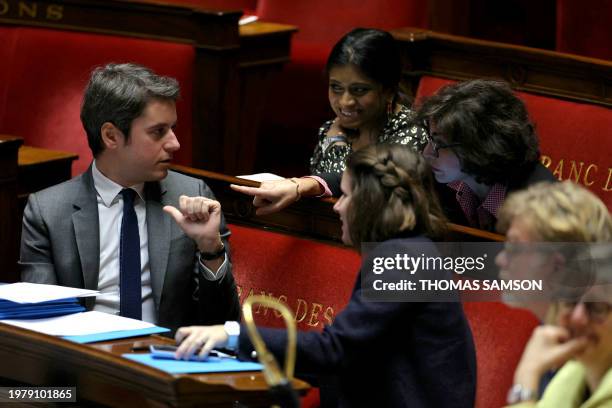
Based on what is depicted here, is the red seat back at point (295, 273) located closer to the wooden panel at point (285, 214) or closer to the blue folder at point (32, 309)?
the wooden panel at point (285, 214)

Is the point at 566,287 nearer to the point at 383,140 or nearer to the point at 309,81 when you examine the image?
the point at 383,140

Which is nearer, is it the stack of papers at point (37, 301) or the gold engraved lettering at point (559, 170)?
the stack of papers at point (37, 301)

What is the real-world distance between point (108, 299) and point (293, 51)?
3.84 ft

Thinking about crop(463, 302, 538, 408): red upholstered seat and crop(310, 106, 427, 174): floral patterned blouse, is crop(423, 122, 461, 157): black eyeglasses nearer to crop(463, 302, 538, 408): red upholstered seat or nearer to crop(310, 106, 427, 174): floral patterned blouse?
crop(310, 106, 427, 174): floral patterned blouse

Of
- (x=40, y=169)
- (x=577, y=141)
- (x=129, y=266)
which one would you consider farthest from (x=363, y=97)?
(x=40, y=169)

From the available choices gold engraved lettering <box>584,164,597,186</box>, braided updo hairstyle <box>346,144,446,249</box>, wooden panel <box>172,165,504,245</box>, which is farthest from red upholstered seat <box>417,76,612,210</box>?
braided updo hairstyle <box>346,144,446,249</box>

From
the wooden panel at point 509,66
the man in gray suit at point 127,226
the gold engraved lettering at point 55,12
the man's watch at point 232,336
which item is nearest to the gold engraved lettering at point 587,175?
the wooden panel at point 509,66

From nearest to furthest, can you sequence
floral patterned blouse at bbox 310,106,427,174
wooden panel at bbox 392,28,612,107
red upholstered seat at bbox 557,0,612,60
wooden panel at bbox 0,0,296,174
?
1. floral patterned blouse at bbox 310,106,427,174
2. wooden panel at bbox 392,28,612,107
3. wooden panel at bbox 0,0,296,174
4. red upholstered seat at bbox 557,0,612,60

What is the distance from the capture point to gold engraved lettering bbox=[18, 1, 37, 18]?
238 centimetres

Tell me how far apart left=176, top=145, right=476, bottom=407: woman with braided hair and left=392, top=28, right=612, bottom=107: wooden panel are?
0.80m

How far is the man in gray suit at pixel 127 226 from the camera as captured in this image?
1.50 meters

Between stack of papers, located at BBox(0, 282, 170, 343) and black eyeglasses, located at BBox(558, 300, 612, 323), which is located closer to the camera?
black eyeglasses, located at BBox(558, 300, 612, 323)

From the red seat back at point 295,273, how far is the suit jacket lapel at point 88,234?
23 cm

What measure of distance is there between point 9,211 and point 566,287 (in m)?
1.19
